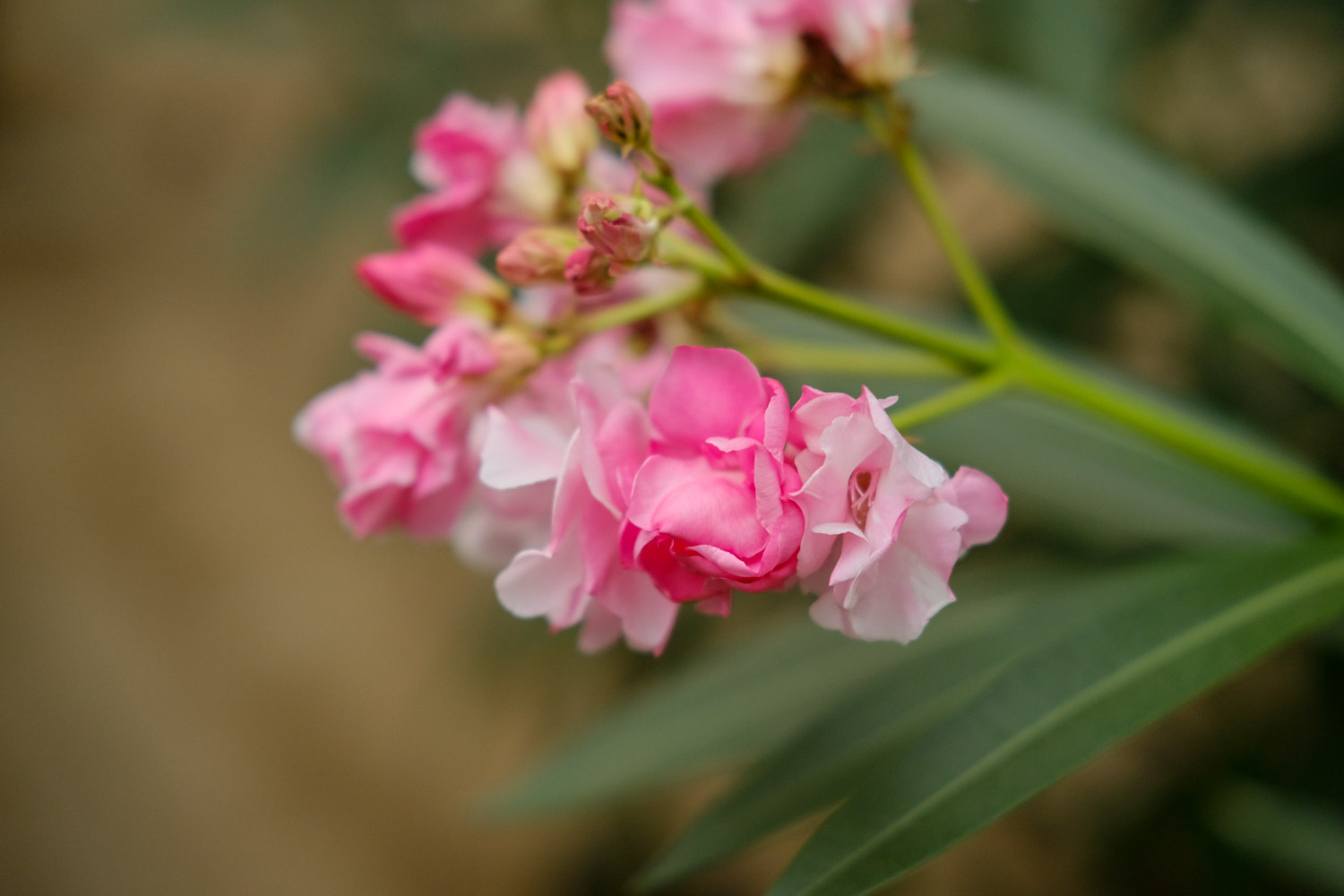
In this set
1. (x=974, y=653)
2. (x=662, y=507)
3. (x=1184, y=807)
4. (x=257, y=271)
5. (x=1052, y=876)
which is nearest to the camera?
(x=662, y=507)

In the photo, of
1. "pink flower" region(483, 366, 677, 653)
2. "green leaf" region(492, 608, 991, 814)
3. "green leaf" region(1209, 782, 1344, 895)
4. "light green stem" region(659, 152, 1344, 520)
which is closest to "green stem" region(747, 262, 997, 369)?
"light green stem" region(659, 152, 1344, 520)

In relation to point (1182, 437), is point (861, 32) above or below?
above

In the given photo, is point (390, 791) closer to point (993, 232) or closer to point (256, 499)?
point (256, 499)

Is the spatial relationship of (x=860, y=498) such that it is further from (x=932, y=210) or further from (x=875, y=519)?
(x=932, y=210)

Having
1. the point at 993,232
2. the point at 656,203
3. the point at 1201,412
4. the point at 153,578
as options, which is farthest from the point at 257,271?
the point at 153,578

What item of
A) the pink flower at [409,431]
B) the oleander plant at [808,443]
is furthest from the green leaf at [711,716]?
the pink flower at [409,431]

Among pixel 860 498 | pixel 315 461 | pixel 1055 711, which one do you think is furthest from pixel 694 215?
pixel 315 461

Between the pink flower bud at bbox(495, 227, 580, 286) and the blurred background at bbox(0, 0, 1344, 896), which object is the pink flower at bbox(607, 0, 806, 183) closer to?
the pink flower bud at bbox(495, 227, 580, 286)

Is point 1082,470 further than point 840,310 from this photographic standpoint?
Yes
